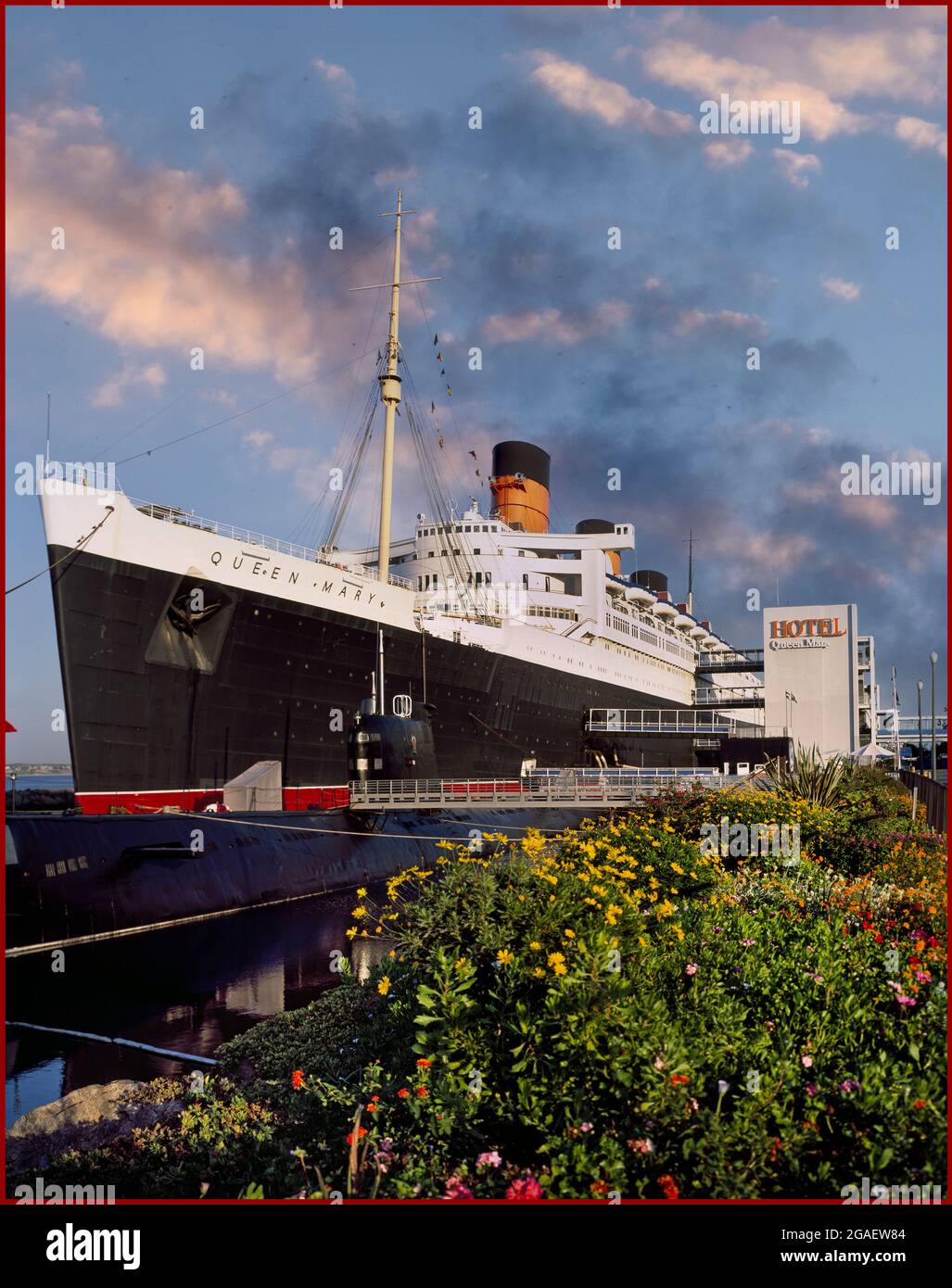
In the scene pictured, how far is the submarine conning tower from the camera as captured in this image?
61.6m

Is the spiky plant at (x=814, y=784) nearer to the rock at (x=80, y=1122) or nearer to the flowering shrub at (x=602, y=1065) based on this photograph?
the flowering shrub at (x=602, y=1065)

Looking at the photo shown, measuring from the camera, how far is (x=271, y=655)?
99.1ft

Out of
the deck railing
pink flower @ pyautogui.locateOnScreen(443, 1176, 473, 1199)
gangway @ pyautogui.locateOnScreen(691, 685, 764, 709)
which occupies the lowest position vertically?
the deck railing

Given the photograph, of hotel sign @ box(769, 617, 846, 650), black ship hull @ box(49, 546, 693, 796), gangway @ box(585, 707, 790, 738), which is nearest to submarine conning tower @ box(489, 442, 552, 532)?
gangway @ box(585, 707, 790, 738)

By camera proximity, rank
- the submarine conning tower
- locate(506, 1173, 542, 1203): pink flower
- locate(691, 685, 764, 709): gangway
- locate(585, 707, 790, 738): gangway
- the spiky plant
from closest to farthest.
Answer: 1. locate(506, 1173, 542, 1203): pink flower
2. the spiky plant
3. locate(585, 707, 790, 738): gangway
4. the submarine conning tower
5. locate(691, 685, 764, 709): gangway

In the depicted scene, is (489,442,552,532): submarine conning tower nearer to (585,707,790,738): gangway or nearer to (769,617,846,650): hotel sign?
(585,707,790,738): gangway

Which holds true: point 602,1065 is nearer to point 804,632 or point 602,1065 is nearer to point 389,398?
point 389,398

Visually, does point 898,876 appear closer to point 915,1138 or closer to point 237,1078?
point 915,1138

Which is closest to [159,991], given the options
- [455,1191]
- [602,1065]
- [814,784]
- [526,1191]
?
[455,1191]

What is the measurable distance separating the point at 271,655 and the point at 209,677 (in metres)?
2.75

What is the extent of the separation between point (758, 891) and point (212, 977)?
40.3 feet

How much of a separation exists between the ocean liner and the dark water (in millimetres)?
7122

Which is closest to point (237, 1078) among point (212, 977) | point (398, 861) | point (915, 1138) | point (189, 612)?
point (212, 977)
